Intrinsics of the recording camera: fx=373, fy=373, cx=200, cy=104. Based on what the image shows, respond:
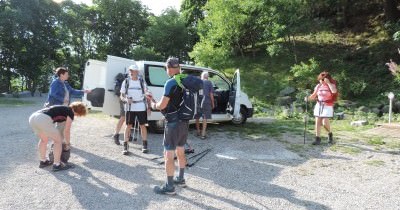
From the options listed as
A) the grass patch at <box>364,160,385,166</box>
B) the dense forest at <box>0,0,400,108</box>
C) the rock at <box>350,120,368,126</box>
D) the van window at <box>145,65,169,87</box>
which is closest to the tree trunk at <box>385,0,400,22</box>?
the dense forest at <box>0,0,400,108</box>

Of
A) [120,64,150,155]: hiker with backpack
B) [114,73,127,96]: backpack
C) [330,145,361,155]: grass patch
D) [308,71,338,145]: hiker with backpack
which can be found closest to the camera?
[120,64,150,155]: hiker with backpack

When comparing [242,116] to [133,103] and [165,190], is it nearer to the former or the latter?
[133,103]

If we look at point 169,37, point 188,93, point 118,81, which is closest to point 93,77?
point 118,81

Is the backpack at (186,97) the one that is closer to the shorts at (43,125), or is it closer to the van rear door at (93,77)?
the shorts at (43,125)

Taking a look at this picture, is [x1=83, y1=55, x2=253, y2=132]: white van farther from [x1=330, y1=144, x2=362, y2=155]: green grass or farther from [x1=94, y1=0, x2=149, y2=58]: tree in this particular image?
[x1=94, y1=0, x2=149, y2=58]: tree

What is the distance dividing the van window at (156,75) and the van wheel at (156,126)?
909 mm

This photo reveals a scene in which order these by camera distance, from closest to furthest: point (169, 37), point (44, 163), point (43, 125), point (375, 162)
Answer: point (43, 125) → point (44, 163) → point (375, 162) → point (169, 37)

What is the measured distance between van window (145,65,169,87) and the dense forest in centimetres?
649

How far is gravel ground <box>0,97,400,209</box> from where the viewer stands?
182 inches

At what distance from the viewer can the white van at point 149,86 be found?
854 centimetres

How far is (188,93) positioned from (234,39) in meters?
14.0

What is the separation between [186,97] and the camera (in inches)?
193

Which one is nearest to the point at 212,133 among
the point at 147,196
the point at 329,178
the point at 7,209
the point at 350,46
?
the point at 329,178

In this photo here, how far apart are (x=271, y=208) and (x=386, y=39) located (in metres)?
16.9
